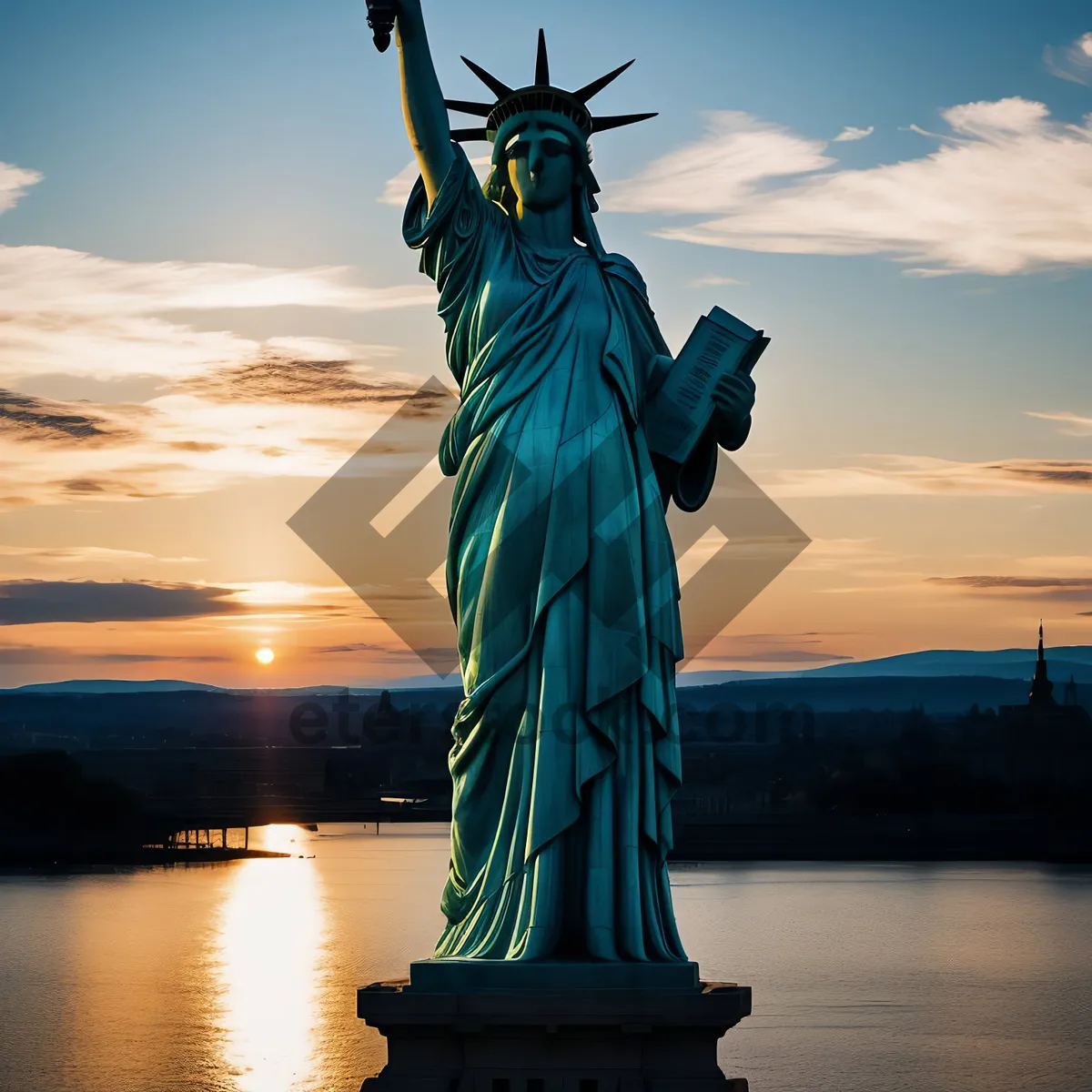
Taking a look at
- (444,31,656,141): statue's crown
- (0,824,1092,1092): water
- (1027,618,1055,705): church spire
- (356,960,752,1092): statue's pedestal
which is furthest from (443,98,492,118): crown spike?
(1027,618,1055,705): church spire

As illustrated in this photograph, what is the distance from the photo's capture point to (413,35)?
1020cm

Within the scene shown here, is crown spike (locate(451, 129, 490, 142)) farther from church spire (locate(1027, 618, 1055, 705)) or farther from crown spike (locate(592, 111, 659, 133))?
church spire (locate(1027, 618, 1055, 705))

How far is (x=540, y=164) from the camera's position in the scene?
10.9 metres

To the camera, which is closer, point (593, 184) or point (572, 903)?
point (572, 903)

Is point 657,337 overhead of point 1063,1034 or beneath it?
overhead

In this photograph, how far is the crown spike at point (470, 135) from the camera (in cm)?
1117

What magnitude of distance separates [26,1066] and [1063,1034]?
2078 centimetres

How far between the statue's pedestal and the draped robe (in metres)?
0.36

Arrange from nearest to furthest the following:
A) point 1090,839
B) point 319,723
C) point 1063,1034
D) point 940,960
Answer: point 319,723 < point 1063,1034 < point 940,960 < point 1090,839

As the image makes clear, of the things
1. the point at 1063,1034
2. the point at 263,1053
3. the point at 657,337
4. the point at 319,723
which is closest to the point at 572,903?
the point at 657,337

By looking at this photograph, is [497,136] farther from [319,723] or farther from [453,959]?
[319,723]

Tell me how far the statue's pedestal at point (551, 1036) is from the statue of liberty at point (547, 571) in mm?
363

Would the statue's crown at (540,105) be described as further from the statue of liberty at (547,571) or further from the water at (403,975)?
the water at (403,975)

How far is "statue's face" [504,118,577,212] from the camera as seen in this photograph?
10.8 m
